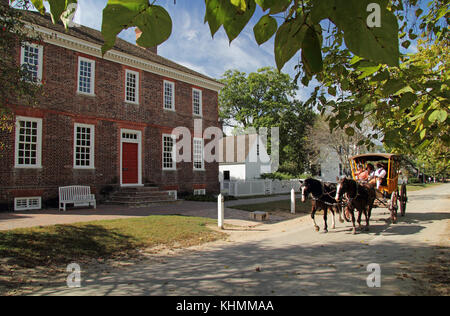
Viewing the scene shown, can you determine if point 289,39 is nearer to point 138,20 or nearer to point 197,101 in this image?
point 138,20

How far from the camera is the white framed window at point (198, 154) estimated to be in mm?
24375

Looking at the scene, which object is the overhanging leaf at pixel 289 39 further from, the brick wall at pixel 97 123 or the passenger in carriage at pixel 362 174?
the brick wall at pixel 97 123

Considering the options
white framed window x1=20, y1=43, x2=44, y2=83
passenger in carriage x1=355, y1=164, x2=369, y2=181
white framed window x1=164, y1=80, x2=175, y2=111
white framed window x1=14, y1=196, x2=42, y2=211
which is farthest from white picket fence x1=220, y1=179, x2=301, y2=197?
white framed window x1=20, y1=43, x2=44, y2=83

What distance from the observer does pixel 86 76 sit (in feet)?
58.5

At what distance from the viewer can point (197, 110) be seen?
81.3 ft

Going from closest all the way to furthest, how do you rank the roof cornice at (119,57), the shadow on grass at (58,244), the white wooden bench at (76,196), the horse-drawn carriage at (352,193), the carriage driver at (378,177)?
1. the shadow on grass at (58,244)
2. the horse-drawn carriage at (352,193)
3. the carriage driver at (378,177)
4. the white wooden bench at (76,196)
5. the roof cornice at (119,57)

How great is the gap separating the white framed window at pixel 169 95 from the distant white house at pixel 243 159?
19.1 m

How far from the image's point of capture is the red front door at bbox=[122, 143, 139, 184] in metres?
19.5

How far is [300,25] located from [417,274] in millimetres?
6831

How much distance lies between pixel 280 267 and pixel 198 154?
60.1ft

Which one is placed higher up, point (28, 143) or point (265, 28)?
point (28, 143)

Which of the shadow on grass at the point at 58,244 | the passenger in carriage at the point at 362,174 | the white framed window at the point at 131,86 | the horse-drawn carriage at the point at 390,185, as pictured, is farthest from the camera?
the white framed window at the point at 131,86

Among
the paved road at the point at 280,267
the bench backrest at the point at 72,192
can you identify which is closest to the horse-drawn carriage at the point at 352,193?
the paved road at the point at 280,267

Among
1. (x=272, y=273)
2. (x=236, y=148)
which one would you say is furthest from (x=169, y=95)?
(x=236, y=148)
